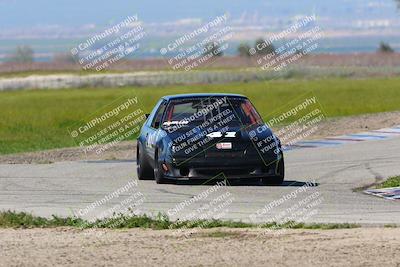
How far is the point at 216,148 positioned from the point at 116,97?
149ft

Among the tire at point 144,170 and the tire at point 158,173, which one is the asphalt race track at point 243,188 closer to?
the tire at point 158,173

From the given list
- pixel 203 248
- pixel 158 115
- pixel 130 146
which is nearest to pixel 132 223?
pixel 203 248

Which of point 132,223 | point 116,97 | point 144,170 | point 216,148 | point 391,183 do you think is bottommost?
point 116,97

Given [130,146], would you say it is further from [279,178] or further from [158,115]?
[279,178]

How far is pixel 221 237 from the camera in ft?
45.4

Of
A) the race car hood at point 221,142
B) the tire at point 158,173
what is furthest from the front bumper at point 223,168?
the tire at point 158,173

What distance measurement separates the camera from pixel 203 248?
1310 centimetres

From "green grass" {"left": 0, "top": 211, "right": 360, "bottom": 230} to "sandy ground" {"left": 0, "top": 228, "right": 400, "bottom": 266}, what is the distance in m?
0.33

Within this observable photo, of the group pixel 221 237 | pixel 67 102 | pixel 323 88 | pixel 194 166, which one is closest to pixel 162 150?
pixel 194 166

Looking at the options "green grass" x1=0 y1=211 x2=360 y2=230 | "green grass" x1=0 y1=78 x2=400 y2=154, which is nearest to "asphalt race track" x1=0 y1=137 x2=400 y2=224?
"green grass" x1=0 y1=211 x2=360 y2=230

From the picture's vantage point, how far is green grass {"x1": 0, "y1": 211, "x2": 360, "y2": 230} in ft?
48.0

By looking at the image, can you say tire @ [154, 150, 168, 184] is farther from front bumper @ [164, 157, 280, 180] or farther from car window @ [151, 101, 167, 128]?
car window @ [151, 101, 167, 128]

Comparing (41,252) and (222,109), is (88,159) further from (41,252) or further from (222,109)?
(41,252)

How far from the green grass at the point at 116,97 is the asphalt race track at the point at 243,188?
8.88 metres
